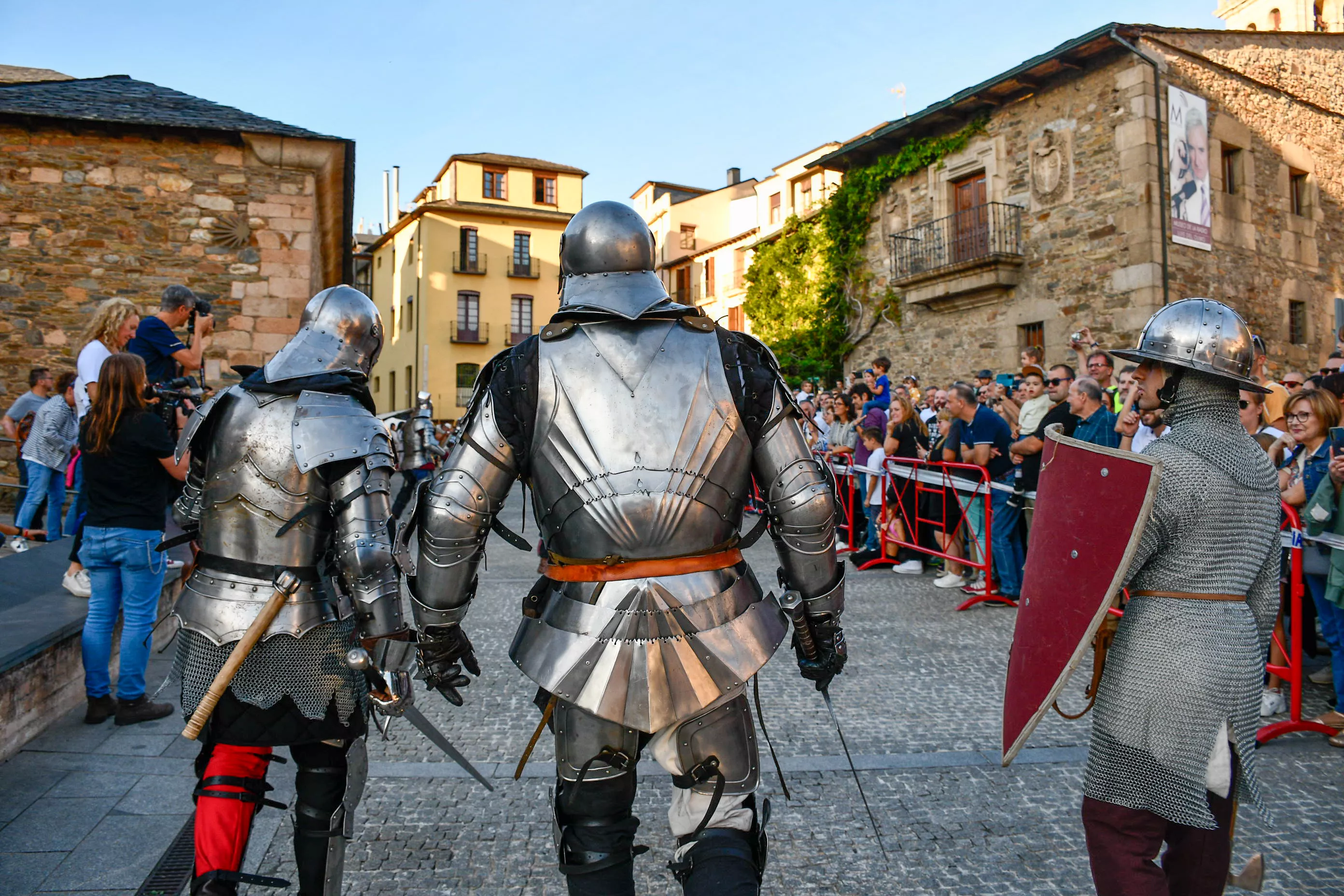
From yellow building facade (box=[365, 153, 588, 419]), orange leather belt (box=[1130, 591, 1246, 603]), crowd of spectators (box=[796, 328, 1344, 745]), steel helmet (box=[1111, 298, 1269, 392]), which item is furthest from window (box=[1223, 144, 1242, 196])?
yellow building facade (box=[365, 153, 588, 419])

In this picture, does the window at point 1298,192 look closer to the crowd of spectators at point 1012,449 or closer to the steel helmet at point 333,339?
the crowd of spectators at point 1012,449

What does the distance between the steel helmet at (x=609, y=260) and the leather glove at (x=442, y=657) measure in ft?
3.01

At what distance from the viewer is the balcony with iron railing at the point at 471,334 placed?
36125 mm

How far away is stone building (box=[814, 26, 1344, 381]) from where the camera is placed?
13.8 m

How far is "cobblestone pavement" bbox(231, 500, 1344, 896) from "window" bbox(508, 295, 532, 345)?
33.5 meters

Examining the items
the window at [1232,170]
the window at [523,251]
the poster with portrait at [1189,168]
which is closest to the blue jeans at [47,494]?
the poster with portrait at [1189,168]

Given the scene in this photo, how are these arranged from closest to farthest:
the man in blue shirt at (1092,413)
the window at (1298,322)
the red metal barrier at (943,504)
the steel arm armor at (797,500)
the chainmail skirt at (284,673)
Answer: the steel arm armor at (797,500), the chainmail skirt at (284,673), the man in blue shirt at (1092,413), the red metal barrier at (943,504), the window at (1298,322)

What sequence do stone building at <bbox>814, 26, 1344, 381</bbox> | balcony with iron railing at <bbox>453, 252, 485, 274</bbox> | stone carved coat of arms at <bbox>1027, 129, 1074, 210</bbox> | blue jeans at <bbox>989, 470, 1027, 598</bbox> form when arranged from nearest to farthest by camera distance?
blue jeans at <bbox>989, 470, 1027, 598</bbox> < stone building at <bbox>814, 26, 1344, 381</bbox> < stone carved coat of arms at <bbox>1027, 129, 1074, 210</bbox> < balcony with iron railing at <bbox>453, 252, 485, 274</bbox>

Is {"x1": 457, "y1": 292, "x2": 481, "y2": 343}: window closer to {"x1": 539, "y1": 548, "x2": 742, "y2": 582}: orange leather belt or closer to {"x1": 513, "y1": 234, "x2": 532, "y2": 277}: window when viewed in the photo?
{"x1": 513, "y1": 234, "x2": 532, "y2": 277}: window

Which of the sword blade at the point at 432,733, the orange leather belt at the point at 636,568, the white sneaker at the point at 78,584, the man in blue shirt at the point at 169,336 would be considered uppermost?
the man in blue shirt at the point at 169,336

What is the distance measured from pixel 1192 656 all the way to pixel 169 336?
5114mm

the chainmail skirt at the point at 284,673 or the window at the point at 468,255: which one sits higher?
the window at the point at 468,255

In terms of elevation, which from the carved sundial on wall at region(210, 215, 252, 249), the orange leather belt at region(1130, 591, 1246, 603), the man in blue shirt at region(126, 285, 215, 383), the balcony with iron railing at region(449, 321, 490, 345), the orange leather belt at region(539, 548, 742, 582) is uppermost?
the balcony with iron railing at region(449, 321, 490, 345)

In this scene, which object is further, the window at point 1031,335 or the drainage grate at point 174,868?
the window at point 1031,335
